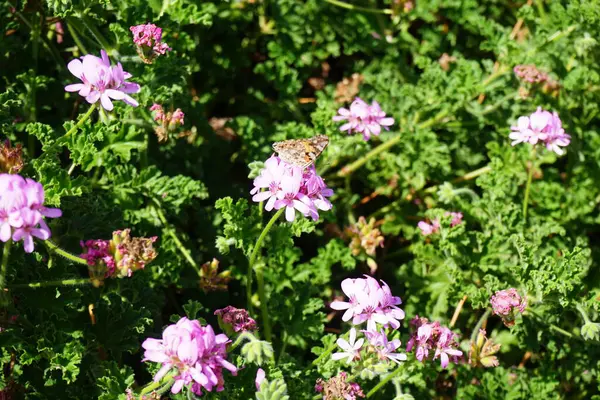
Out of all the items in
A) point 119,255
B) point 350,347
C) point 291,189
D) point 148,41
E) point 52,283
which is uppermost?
point 148,41

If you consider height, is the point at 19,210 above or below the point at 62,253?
above

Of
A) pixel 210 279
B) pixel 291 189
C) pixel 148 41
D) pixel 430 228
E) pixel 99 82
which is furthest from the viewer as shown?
pixel 430 228

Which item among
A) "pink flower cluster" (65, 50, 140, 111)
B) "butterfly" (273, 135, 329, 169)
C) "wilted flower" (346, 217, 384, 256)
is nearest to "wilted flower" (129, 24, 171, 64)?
"pink flower cluster" (65, 50, 140, 111)

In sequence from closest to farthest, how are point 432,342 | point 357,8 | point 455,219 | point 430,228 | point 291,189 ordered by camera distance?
point 291,189
point 432,342
point 455,219
point 430,228
point 357,8

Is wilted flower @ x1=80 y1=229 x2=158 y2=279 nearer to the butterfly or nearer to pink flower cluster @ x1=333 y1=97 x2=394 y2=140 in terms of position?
the butterfly

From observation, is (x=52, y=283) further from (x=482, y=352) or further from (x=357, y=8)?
(x=357, y=8)

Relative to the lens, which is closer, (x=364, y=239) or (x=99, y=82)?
(x=99, y=82)

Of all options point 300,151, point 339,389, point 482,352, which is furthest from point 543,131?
point 339,389
